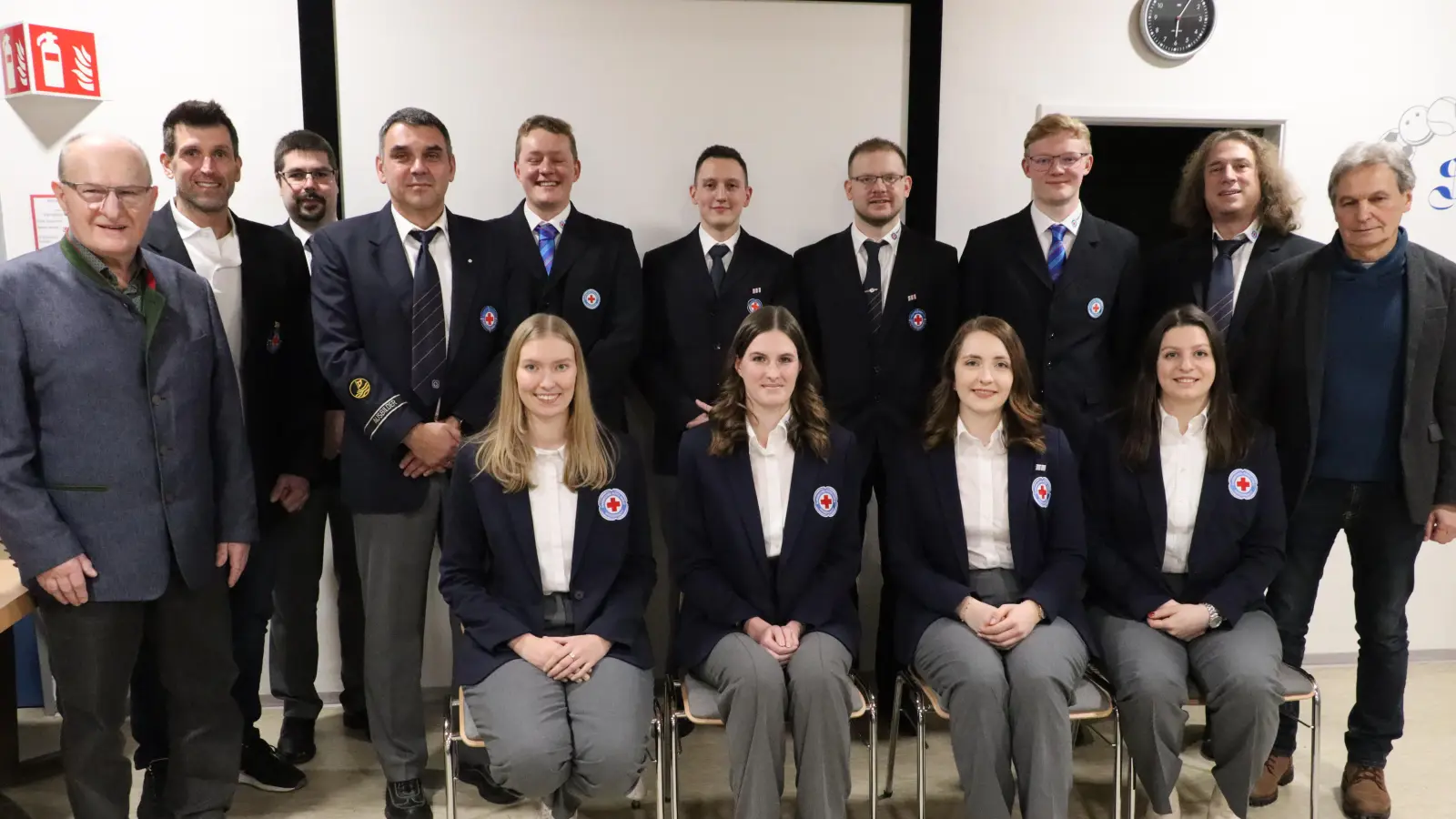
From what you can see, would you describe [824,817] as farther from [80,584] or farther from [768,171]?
[768,171]

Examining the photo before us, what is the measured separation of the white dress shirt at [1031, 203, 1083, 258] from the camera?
307 centimetres

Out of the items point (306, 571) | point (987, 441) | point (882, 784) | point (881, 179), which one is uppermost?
point (881, 179)

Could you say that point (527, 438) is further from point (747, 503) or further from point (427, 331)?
point (747, 503)

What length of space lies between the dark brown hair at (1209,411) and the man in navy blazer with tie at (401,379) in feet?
5.52

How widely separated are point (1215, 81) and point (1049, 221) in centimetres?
119

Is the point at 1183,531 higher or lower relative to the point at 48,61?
lower

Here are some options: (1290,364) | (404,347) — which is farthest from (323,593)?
(1290,364)

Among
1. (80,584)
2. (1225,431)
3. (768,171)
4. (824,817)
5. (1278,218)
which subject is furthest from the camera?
(768,171)

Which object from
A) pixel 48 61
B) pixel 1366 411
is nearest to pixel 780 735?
pixel 1366 411

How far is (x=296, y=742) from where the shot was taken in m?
3.17

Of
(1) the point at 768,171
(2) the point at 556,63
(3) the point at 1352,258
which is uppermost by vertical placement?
(2) the point at 556,63

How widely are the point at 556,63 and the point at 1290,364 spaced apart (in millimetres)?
2426

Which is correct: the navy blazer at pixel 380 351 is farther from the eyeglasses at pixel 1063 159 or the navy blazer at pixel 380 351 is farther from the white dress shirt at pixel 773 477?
the eyeglasses at pixel 1063 159

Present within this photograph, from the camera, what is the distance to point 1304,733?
3.37 meters
